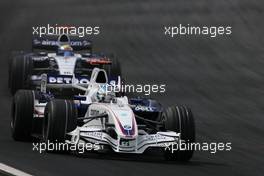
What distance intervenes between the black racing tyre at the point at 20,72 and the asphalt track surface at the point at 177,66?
58 centimetres

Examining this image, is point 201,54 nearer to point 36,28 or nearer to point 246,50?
point 246,50

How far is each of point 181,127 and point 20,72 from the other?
8.40 meters

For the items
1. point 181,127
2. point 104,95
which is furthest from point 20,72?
point 181,127

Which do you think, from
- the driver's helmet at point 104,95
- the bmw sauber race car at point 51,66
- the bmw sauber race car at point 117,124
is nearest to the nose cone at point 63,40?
the bmw sauber race car at point 51,66

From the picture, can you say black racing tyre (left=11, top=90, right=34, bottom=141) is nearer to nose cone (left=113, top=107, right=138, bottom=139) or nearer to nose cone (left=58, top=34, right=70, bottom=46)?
nose cone (left=113, top=107, right=138, bottom=139)

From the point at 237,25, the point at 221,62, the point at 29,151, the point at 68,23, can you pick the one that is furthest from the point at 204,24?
the point at 29,151

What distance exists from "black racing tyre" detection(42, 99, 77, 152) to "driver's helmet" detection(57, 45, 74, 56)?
26.2 feet

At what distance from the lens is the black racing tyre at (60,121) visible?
1361 centimetres

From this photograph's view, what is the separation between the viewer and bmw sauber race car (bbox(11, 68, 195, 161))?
13531mm

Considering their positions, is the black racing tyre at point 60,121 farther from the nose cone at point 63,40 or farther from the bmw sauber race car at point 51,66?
the nose cone at point 63,40

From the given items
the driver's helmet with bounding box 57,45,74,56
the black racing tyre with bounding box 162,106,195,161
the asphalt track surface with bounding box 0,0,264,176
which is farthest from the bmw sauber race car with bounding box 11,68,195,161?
the driver's helmet with bounding box 57,45,74,56

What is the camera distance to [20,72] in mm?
21531

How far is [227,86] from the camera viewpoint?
23.1m

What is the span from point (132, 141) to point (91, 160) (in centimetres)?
69
